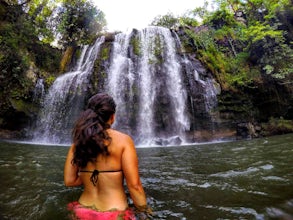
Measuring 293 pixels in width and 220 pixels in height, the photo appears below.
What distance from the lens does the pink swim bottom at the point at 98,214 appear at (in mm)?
2193

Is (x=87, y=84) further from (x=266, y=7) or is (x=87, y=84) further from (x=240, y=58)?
(x=266, y=7)

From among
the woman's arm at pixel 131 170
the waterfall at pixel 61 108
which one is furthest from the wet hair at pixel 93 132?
the waterfall at pixel 61 108

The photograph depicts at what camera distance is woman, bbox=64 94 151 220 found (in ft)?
7.25

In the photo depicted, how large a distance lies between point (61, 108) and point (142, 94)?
4.84m

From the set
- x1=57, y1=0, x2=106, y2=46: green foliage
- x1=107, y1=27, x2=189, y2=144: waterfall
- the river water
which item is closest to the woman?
the river water

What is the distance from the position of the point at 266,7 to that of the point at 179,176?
18.5 meters

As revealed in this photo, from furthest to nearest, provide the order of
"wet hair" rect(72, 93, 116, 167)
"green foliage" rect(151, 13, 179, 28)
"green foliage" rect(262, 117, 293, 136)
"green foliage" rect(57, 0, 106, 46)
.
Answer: "green foliage" rect(151, 13, 179, 28) → "green foliage" rect(57, 0, 106, 46) → "green foliage" rect(262, 117, 293, 136) → "wet hair" rect(72, 93, 116, 167)

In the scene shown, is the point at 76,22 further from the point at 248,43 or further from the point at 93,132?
the point at 93,132

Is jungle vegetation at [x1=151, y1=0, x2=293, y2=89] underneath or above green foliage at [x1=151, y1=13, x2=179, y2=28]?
underneath

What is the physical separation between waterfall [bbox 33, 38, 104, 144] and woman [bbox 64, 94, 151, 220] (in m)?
11.5

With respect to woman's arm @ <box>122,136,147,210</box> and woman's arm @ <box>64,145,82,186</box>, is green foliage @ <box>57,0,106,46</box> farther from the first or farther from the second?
woman's arm @ <box>122,136,147,210</box>

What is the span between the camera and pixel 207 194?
3.45 m

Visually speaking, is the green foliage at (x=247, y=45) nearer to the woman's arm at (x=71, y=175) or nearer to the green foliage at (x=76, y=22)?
the green foliage at (x=76, y=22)

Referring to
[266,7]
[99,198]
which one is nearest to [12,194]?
[99,198]
